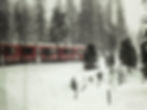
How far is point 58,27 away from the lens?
0.79 m

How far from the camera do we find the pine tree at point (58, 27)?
0.79 metres

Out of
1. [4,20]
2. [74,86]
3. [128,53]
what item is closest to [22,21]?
[4,20]

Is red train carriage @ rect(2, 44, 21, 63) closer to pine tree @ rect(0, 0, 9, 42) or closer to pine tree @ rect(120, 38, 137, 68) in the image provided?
pine tree @ rect(0, 0, 9, 42)

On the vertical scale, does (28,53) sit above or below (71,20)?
below

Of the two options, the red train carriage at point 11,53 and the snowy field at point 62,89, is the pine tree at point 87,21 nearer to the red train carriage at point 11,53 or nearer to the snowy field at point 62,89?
the snowy field at point 62,89

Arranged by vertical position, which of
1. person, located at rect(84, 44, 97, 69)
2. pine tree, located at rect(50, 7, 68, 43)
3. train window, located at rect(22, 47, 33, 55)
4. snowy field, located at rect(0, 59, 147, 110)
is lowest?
snowy field, located at rect(0, 59, 147, 110)

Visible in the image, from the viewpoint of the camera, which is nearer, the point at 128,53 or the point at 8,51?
the point at 8,51

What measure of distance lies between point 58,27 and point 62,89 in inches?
8.1

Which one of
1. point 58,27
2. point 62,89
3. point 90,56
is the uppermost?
point 58,27

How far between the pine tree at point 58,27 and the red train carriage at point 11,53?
0.12 metres

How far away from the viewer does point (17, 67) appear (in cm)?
75

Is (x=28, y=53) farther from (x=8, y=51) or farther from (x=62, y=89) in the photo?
(x=62, y=89)

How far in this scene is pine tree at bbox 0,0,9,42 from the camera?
74cm

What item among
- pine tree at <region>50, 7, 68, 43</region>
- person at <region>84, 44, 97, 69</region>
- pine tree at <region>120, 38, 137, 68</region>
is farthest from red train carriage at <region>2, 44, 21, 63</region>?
pine tree at <region>120, 38, 137, 68</region>
